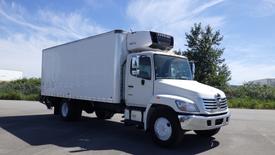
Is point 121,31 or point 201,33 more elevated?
point 201,33

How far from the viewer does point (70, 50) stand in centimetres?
1422

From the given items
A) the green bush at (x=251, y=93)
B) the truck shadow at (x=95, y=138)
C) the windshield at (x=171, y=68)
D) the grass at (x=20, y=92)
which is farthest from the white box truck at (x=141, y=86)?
the green bush at (x=251, y=93)

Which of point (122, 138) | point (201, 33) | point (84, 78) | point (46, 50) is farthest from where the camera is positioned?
point (201, 33)

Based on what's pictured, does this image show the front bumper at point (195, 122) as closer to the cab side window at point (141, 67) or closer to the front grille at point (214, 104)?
the front grille at point (214, 104)

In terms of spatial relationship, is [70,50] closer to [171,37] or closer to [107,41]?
[107,41]

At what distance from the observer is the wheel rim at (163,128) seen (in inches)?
362

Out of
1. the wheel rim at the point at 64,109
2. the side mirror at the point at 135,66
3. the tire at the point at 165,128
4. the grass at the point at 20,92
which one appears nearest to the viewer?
the tire at the point at 165,128

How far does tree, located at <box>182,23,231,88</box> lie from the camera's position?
4269cm

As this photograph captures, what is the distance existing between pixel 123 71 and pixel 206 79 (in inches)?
1278

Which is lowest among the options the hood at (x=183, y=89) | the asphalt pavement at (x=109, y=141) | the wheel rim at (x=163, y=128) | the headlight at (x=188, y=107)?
the asphalt pavement at (x=109, y=141)

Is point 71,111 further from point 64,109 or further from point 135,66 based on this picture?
point 135,66

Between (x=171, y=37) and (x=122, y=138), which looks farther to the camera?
(x=171, y=37)

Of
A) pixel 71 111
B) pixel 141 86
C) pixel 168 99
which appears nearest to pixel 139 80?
pixel 141 86

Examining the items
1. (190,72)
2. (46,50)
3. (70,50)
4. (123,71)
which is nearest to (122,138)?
(123,71)
